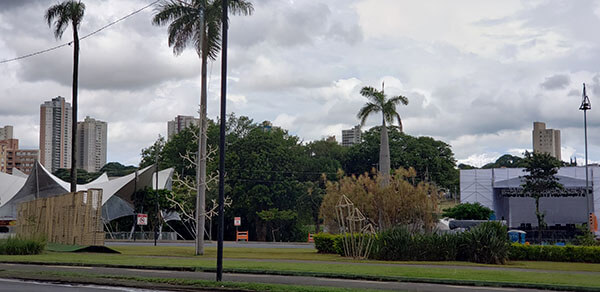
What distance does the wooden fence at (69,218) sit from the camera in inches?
1230

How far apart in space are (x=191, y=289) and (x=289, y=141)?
59299mm

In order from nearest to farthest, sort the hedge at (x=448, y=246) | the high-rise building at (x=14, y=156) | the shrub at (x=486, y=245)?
the shrub at (x=486, y=245) < the hedge at (x=448, y=246) < the high-rise building at (x=14, y=156)

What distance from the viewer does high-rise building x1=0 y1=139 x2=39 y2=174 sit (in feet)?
597

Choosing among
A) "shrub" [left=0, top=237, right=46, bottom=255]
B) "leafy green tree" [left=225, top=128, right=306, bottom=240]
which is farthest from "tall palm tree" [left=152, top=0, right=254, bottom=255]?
"leafy green tree" [left=225, top=128, right=306, bottom=240]

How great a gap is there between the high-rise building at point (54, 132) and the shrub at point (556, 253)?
15982cm

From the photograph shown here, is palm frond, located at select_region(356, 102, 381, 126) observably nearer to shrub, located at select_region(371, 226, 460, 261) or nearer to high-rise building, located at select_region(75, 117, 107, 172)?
shrub, located at select_region(371, 226, 460, 261)

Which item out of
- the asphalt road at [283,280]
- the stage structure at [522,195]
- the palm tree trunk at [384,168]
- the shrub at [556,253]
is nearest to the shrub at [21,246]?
the asphalt road at [283,280]

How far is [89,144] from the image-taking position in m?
179

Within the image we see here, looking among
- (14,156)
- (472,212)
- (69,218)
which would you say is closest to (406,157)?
(472,212)

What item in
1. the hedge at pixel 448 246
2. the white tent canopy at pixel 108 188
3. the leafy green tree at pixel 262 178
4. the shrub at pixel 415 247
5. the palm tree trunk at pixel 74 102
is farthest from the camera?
the leafy green tree at pixel 262 178

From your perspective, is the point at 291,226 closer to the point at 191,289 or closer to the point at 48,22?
the point at 48,22

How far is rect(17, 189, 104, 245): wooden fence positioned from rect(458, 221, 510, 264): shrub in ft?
57.2

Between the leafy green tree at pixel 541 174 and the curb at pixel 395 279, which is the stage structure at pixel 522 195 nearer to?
the leafy green tree at pixel 541 174

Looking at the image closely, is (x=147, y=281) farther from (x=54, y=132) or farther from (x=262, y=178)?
(x=54, y=132)
